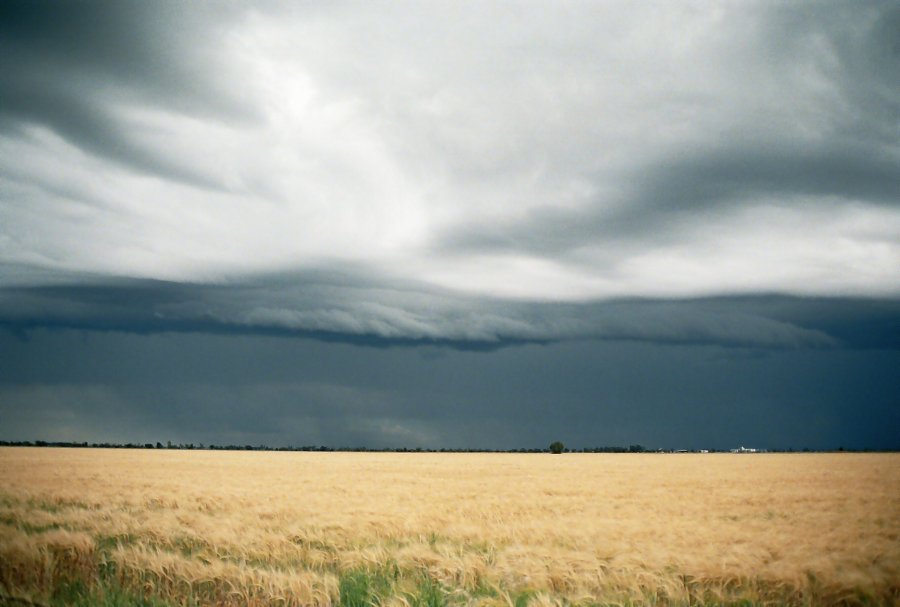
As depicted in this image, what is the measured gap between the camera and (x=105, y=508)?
58.9 feet

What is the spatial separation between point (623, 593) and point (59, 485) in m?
28.8

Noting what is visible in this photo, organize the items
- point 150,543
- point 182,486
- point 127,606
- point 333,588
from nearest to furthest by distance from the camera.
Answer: point 127,606, point 333,588, point 150,543, point 182,486

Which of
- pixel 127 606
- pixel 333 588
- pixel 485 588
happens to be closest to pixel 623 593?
pixel 485 588

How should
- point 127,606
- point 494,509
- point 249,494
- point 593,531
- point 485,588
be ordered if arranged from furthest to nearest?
point 249,494, point 494,509, point 593,531, point 485,588, point 127,606

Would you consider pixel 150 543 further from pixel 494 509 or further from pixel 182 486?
pixel 182 486

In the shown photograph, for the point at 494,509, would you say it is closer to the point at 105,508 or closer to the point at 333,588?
the point at 333,588

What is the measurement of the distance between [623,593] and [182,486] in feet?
78.7

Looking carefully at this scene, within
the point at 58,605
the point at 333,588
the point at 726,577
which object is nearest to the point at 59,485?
the point at 58,605

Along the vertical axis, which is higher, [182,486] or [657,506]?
[657,506]

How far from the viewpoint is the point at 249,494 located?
73.4 feet

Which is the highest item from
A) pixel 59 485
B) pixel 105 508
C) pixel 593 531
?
pixel 593 531

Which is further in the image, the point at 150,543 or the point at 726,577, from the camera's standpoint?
the point at 150,543

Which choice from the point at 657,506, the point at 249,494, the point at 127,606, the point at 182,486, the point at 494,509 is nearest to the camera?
the point at 127,606

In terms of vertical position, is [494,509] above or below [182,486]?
above
